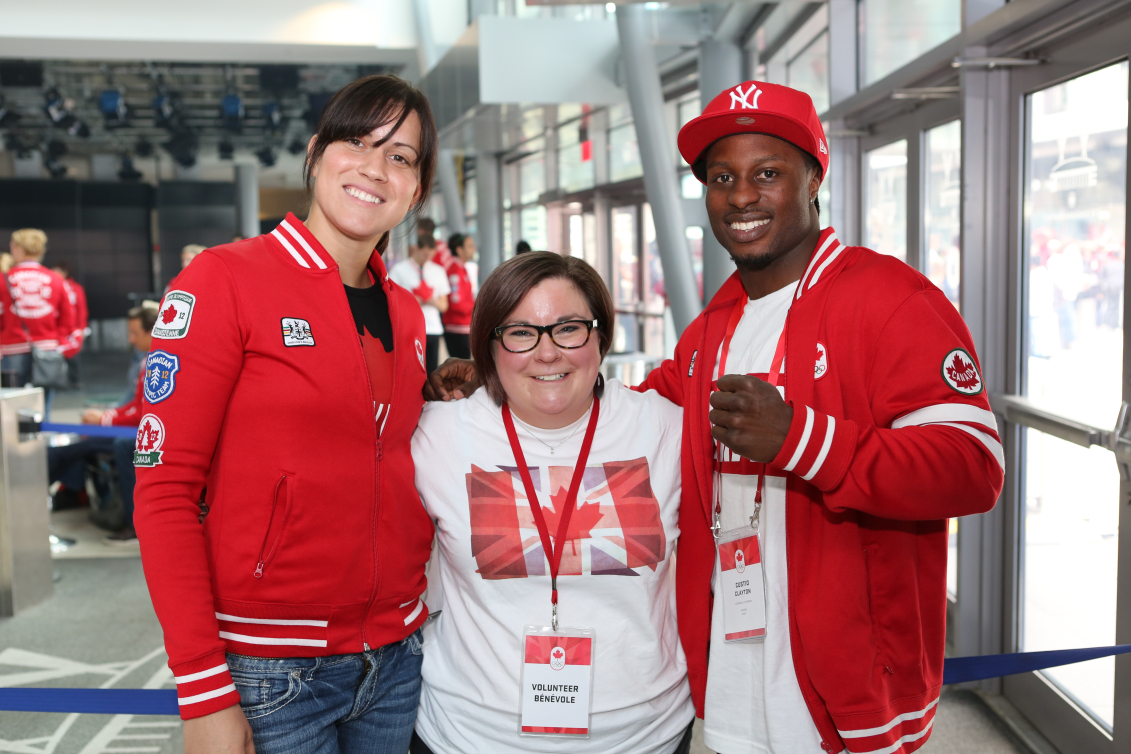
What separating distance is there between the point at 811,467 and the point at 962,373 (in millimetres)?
304

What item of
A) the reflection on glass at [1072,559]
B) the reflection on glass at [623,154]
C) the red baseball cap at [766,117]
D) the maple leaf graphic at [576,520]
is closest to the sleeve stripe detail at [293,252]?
the maple leaf graphic at [576,520]

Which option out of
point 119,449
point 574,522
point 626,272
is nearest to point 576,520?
point 574,522

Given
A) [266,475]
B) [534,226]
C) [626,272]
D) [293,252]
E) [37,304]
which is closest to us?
[266,475]

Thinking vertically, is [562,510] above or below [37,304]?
below

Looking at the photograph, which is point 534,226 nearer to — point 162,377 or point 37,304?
point 37,304

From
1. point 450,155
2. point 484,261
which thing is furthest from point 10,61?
point 484,261

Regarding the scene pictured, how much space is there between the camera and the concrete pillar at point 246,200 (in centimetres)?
2256

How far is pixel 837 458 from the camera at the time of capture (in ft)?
4.35

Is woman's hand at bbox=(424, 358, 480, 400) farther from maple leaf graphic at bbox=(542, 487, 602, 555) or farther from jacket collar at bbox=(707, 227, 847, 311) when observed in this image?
jacket collar at bbox=(707, 227, 847, 311)

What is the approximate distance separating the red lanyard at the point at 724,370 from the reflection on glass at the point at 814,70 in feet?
14.3

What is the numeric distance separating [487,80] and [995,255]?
5562 millimetres

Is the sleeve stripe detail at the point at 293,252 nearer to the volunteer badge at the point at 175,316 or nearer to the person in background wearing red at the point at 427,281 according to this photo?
the volunteer badge at the point at 175,316

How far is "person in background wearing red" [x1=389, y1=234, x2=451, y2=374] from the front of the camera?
7945 millimetres

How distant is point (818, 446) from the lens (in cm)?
133
